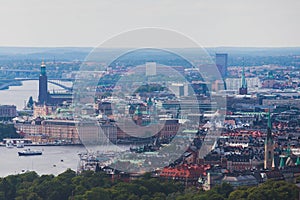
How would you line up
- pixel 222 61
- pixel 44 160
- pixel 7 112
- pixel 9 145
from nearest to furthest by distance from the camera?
pixel 44 160, pixel 9 145, pixel 7 112, pixel 222 61

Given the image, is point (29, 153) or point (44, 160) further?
point (29, 153)

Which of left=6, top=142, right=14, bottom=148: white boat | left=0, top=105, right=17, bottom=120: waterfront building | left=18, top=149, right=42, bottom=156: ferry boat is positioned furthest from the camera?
left=0, top=105, right=17, bottom=120: waterfront building

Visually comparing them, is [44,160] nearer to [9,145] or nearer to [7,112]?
[9,145]

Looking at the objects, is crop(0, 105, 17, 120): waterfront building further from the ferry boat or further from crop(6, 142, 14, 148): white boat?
the ferry boat

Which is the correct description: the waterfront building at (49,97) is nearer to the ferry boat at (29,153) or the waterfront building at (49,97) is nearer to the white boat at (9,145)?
the white boat at (9,145)

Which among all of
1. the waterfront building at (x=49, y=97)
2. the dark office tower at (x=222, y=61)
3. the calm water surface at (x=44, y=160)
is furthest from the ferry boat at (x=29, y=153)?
the dark office tower at (x=222, y=61)

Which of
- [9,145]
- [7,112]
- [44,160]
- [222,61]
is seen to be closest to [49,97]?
[7,112]

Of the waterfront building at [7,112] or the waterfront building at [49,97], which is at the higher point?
the waterfront building at [49,97]

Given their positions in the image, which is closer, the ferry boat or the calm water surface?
the calm water surface

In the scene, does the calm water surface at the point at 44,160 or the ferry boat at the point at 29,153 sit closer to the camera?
the calm water surface at the point at 44,160

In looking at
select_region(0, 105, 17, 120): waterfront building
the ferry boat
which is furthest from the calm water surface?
select_region(0, 105, 17, 120): waterfront building

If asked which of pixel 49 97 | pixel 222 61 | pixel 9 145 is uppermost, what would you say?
pixel 222 61

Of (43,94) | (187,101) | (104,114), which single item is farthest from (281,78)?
(104,114)
